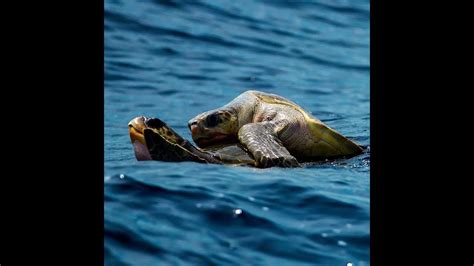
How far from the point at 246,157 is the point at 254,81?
6.19m

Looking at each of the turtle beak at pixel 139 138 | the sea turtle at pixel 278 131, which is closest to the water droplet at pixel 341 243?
the turtle beak at pixel 139 138

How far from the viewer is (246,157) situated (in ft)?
18.5

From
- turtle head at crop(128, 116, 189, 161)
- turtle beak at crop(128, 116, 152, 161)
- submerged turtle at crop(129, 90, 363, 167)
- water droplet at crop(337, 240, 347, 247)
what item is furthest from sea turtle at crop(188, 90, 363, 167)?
water droplet at crop(337, 240, 347, 247)

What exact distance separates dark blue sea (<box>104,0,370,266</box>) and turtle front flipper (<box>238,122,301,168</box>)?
0.19 meters

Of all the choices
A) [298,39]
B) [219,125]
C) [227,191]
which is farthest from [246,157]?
[298,39]

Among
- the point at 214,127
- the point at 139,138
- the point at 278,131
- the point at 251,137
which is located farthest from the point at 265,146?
the point at 139,138

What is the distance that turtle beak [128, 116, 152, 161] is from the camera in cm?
527

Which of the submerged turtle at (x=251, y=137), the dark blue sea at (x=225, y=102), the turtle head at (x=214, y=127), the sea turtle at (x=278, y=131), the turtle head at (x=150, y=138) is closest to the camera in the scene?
the dark blue sea at (x=225, y=102)

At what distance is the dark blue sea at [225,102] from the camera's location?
146 inches

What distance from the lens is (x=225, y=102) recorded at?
10531mm

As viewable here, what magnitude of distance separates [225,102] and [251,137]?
4.85 metres

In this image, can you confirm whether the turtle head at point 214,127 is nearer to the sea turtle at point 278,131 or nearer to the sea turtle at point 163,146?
the sea turtle at point 278,131

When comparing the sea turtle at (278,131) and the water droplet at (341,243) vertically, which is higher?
the sea turtle at (278,131)

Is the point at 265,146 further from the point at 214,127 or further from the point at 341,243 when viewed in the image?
the point at 341,243
